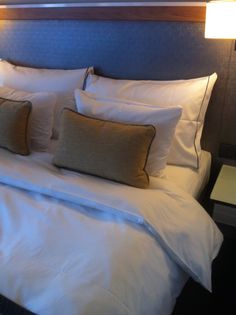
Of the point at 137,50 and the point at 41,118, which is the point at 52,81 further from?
the point at 137,50

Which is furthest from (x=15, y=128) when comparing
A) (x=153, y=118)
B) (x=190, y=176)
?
(x=190, y=176)

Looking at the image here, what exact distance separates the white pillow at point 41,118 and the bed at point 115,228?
0.08 meters

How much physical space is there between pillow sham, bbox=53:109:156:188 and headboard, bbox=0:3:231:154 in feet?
1.98

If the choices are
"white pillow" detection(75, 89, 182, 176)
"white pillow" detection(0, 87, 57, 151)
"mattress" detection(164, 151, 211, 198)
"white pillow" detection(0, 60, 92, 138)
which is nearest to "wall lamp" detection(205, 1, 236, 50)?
"white pillow" detection(75, 89, 182, 176)

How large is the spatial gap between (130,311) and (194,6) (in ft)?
5.06

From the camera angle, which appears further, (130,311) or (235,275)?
(235,275)

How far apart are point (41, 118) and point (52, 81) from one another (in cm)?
35

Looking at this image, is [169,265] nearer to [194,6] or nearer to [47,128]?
[47,128]

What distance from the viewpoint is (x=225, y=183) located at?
5.37ft

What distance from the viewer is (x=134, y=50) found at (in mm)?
1906

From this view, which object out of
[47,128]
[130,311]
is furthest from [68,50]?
[130,311]

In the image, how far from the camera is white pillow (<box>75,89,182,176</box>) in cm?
148

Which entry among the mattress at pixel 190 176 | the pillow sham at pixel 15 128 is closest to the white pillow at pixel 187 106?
the mattress at pixel 190 176

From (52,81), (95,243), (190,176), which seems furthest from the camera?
(52,81)
